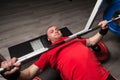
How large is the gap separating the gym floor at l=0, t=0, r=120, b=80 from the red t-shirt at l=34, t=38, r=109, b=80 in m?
0.68

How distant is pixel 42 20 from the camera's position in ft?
8.48

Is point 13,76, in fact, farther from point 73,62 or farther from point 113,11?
point 113,11

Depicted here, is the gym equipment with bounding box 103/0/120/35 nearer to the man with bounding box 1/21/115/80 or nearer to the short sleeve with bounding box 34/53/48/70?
the man with bounding box 1/21/115/80

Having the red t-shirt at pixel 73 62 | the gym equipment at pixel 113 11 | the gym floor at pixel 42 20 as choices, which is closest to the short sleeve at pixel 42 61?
the red t-shirt at pixel 73 62

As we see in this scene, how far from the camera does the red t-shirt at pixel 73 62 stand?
48.6 inches

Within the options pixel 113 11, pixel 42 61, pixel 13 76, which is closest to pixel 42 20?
pixel 113 11

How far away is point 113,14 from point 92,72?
0.92 meters

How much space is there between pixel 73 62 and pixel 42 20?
1480 millimetres

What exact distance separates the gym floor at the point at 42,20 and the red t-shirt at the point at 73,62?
26.9 inches

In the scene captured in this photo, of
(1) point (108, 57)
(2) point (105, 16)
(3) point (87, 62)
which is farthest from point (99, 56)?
(3) point (87, 62)

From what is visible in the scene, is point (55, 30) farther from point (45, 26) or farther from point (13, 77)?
point (45, 26)

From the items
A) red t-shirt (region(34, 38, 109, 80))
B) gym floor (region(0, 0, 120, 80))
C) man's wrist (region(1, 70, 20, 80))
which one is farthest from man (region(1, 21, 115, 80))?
gym floor (region(0, 0, 120, 80))

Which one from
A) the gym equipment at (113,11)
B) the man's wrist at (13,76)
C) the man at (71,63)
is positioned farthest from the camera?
the gym equipment at (113,11)

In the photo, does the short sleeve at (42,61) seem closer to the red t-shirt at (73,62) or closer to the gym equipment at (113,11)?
the red t-shirt at (73,62)
